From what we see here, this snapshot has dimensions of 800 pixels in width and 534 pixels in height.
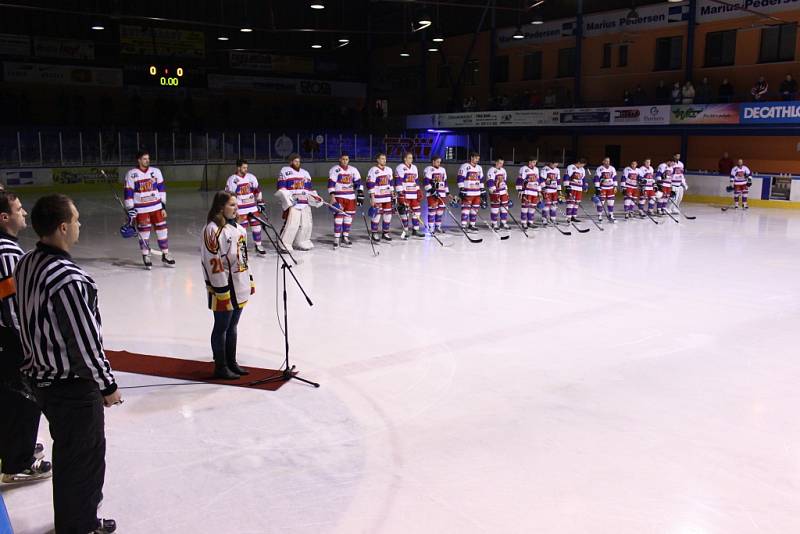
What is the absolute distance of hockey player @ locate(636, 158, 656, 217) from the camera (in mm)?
15977

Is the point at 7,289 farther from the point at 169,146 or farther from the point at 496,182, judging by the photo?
the point at 169,146

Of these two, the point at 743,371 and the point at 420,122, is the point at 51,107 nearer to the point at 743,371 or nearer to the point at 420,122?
the point at 420,122

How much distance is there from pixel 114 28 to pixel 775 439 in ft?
85.1

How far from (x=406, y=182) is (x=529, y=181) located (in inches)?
108

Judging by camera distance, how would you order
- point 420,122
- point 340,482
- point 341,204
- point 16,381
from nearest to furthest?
1. point 16,381
2. point 340,482
3. point 341,204
4. point 420,122

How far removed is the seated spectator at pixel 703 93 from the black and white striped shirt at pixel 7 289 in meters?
20.5

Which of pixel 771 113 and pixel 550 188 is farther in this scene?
pixel 771 113

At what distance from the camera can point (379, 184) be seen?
39.2 feet

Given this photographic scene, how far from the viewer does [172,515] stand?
3.28 meters

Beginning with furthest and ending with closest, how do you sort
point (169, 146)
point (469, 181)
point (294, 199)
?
point (169, 146)
point (469, 181)
point (294, 199)

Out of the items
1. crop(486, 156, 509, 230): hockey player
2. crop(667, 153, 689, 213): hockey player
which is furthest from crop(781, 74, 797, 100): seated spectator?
crop(486, 156, 509, 230): hockey player

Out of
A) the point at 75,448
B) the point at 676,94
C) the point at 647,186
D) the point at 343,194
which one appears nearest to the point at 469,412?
the point at 75,448

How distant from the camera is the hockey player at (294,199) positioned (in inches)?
421

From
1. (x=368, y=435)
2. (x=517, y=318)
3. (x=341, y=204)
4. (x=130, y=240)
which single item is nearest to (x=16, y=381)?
(x=368, y=435)
